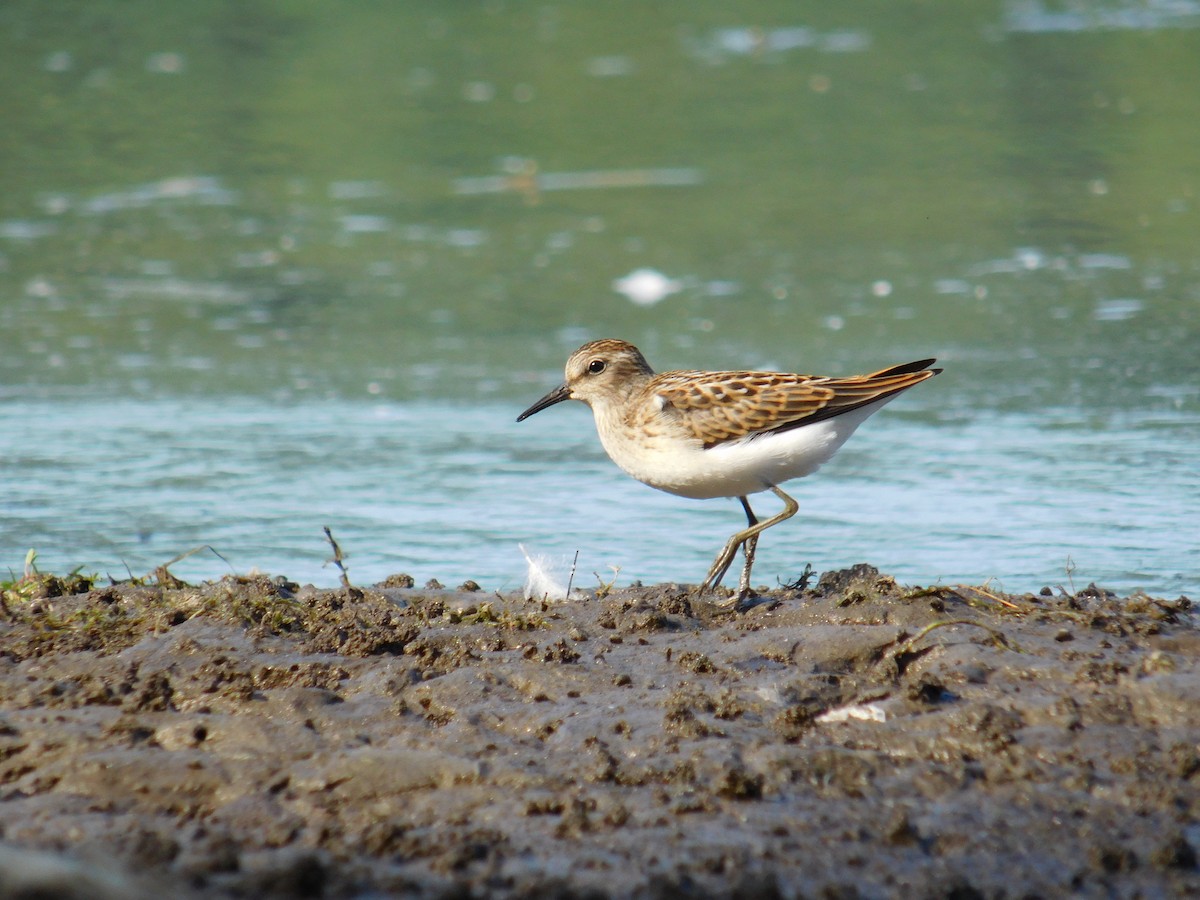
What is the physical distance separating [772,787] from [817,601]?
152cm

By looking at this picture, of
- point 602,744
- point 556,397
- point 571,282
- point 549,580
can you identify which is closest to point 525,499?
point 556,397

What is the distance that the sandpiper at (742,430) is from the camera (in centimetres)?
576

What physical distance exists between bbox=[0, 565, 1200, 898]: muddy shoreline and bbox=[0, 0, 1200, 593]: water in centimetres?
126

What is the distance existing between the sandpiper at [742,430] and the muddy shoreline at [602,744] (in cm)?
53

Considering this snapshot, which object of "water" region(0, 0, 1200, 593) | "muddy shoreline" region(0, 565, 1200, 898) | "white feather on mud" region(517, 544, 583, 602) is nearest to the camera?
"muddy shoreline" region(0, 565, 1200, 898)

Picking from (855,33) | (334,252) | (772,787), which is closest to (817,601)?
(772,787)

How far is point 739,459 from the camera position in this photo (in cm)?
572

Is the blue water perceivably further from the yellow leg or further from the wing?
the wing

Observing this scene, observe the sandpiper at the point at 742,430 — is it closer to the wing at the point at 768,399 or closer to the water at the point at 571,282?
the wing at the point at 768,399

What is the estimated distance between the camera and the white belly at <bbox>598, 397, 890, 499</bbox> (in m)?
5.73

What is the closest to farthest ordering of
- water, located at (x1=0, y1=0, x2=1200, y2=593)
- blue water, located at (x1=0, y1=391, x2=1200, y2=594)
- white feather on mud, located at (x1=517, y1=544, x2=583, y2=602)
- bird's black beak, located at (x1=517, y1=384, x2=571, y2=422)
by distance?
white feather on mud, located at (x1=517, y1=544, x2=583, y2=602) → blue water, located at (x1=0, y1=391, x2=1200, y2=594) → bird's black beak, located at (x1=517, y1=384, x2=571, y2=422) → water, located at (x1=0, y1=0, x2=1200, y2=593)

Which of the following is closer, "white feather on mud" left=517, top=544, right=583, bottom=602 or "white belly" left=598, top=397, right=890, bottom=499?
"white feather on mud" left=517, top=544, right=583, bottom=602

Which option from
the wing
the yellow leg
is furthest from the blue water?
the wing

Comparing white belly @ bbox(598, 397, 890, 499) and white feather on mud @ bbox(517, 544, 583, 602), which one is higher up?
white belly @ bbox(598, 397, 890, 499)
